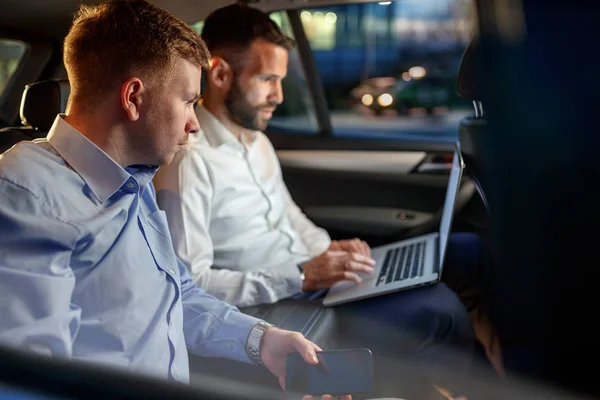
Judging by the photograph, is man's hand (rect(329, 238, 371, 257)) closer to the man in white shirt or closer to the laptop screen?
the man in white shirt

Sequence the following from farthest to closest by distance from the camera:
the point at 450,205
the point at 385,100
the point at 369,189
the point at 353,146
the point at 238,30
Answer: the point at 385,100 → the point at 353,146 → the point at 369,189 → the point at 450,205 → the point at 238,30

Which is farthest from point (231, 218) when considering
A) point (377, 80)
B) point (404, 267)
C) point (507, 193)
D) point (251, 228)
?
point (377, 80)

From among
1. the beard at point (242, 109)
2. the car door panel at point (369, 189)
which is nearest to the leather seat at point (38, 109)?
the beard at point (242, 109)

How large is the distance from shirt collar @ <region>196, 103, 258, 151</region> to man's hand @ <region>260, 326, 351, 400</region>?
68 centimetres

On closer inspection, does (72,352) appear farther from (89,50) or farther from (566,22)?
(566,22)

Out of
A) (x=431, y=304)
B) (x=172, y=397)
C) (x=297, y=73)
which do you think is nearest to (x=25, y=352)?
(x=172, y=397)

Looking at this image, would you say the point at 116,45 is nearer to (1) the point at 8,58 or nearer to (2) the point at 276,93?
(1) the point at 8,58

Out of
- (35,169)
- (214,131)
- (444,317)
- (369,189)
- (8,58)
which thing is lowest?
(369,189)

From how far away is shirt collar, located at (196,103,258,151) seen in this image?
177 cm

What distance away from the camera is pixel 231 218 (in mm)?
1758

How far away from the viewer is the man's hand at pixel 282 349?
1129 mm

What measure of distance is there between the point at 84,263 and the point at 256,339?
396mm

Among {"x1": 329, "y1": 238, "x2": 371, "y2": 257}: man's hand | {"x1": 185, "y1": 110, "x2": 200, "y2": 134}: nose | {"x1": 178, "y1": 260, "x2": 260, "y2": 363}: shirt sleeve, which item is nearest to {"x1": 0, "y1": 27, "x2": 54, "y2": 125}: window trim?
{"x1": 185, "y1": 110, "x2": 200, "y2": 134}: nose

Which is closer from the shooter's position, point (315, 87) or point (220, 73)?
point (220, 73)
